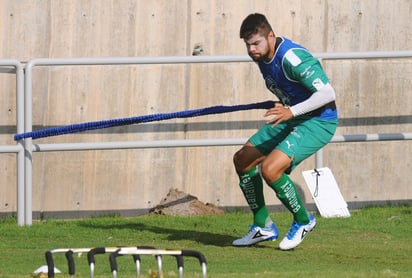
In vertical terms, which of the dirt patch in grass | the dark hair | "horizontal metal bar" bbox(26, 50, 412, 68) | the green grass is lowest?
the green grass

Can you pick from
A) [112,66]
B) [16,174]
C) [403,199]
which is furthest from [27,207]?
[403,199]

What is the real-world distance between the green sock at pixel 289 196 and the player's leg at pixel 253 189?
357 mm

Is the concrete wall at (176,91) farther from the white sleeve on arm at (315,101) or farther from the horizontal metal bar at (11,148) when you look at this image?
the white sleeve on arm at (315,101)

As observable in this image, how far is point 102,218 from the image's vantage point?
1257cm

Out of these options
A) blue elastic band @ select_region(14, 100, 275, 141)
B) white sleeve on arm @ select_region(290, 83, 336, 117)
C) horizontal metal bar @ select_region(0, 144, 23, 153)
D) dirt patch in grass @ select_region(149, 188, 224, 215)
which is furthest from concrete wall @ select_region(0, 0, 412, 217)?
white sleeve on arm @ select_region(290, 83, 336, 117)

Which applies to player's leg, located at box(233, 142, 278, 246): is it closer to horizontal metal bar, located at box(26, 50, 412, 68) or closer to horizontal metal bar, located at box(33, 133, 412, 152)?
horizontal metal bar, located at box(33, 133, 412, 152)

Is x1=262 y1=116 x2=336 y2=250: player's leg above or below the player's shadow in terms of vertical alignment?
above

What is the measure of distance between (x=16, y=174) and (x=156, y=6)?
2225 millimetres

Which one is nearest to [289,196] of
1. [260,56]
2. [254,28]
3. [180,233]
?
[260,56]

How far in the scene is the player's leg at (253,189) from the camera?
10523mm

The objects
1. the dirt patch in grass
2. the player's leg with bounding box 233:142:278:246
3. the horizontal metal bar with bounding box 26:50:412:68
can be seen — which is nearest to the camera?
the player's leg with bounding box 233:142:278:246

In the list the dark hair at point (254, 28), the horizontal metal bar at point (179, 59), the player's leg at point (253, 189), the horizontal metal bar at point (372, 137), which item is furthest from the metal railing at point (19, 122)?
the horizontal metal bar at point (372, 137)

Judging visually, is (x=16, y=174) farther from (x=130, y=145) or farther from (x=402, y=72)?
(x=402, y=72)

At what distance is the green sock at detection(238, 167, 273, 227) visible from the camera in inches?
419
